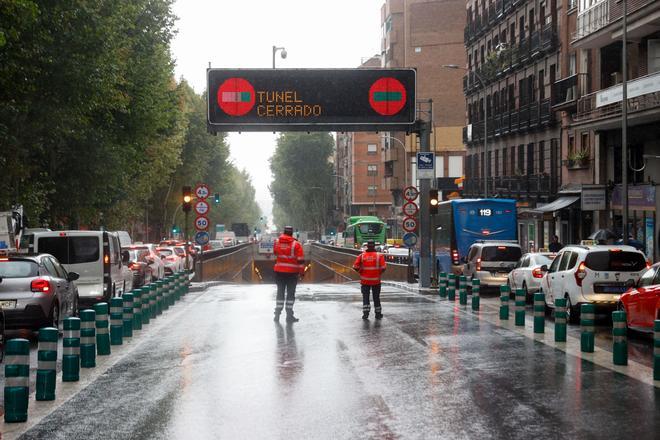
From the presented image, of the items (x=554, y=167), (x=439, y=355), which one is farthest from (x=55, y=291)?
(x=554, y=167)

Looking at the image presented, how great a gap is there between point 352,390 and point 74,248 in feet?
49.2

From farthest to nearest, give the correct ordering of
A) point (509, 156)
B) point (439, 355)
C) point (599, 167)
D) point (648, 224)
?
1. point (509, 156)
2. point (599, 167)
3. point (648, 224)
4. point (439, 355)

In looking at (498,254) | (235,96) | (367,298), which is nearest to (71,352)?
(367,298)

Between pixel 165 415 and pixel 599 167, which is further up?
pixel 599 167

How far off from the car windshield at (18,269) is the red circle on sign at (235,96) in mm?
12691

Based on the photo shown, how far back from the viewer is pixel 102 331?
16391mm

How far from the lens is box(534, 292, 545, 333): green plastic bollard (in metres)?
19.2

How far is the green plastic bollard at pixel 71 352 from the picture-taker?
44.3 ft

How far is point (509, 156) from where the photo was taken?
202 feet

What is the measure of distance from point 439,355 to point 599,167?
31300 millimetres

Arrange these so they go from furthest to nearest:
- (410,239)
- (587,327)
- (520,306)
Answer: (410,239) < (520,306) < (587,327)

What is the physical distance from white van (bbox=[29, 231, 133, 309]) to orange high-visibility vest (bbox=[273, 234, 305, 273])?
558 cm

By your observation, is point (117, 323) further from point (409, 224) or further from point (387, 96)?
point (409, 224)

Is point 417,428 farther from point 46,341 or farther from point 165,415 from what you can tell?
point 46,341
